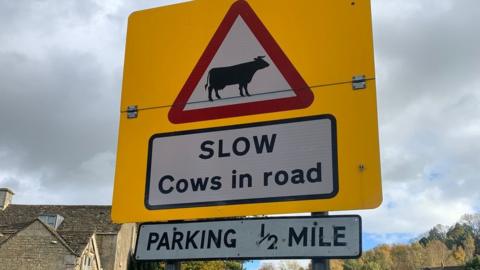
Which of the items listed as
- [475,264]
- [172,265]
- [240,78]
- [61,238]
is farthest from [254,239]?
[475,264]

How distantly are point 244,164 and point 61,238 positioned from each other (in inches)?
1254

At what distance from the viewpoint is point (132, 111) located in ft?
10.5

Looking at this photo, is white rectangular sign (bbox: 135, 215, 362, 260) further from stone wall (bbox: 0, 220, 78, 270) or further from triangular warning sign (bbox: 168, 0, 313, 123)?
stone wall (bbox: 0, 220, 78, 270)

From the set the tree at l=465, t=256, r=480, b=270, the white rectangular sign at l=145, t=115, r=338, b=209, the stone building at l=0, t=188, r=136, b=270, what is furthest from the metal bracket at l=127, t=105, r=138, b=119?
the tree at l=465, t=256, r=480, b=270

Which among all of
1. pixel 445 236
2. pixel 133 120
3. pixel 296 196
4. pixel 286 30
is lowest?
pixel 296 196

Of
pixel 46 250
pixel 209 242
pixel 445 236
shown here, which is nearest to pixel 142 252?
pixel 209 242

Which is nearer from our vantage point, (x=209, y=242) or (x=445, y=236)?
(x=209, y=242)

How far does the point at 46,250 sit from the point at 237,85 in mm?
31253

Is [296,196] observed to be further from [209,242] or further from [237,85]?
[237,85]

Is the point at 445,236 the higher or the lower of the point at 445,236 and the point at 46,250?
the higher

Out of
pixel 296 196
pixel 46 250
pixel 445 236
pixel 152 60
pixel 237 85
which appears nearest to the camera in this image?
pixel 296 196

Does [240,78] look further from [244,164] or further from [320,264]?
[320,264]

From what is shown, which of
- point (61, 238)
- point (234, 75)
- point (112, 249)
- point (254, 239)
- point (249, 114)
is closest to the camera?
point (254, 239)

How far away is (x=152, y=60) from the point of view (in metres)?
3.30
